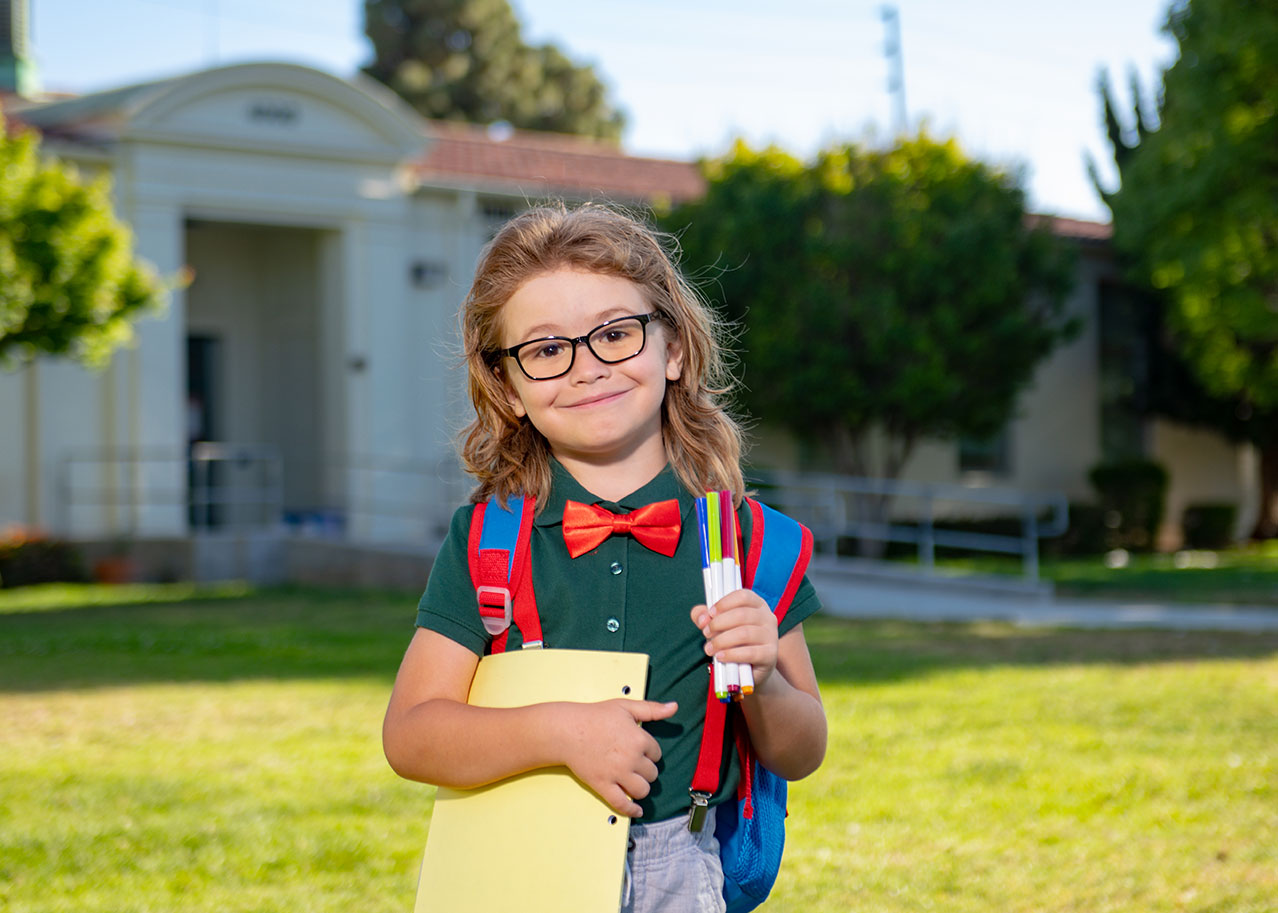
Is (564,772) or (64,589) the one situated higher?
(564,772)

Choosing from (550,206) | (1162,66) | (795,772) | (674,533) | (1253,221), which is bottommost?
(795,772)

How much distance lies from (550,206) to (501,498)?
2.05 feet

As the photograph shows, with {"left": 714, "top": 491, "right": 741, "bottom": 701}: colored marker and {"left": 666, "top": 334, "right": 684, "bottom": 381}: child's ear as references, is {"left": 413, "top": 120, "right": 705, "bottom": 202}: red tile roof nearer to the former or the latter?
{"left": 666, "top": 334, "right": 684, "bottom": 381}: child's ear

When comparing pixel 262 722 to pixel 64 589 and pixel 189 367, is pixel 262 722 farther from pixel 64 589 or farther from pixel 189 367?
pixel 189 367

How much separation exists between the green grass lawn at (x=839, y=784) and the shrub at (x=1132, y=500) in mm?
11545

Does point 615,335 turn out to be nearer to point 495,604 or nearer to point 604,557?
point 604,557

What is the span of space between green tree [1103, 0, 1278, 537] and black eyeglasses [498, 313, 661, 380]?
13.0m

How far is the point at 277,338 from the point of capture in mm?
19000

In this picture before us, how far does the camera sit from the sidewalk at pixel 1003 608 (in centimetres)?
1136

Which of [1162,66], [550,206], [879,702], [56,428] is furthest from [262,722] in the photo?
[1162,66]

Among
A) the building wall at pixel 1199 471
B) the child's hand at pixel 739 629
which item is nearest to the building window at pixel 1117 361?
the building wall at pixel 1199 471

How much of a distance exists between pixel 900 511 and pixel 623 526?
18.1 m

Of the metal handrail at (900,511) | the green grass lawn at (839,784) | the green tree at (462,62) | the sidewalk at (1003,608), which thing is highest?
the green tree at (462,62)

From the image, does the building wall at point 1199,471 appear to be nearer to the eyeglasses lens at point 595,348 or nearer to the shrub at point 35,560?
the shrub at point 35,560
